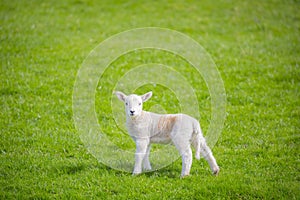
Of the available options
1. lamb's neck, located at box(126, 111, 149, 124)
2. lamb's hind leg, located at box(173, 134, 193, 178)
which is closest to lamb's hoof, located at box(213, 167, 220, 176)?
lamb's hind leg, located at box(173, 134, 193, 178)

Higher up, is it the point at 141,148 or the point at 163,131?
the point at 163,131

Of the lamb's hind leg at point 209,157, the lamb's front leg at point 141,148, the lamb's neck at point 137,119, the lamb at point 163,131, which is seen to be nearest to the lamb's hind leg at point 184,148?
the lamb at point 163,131

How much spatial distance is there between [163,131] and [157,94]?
188 inches

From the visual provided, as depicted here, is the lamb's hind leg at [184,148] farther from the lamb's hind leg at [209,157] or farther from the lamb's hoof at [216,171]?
the lamb's hoof at [216,171]

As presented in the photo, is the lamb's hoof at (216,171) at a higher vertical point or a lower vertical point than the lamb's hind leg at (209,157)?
lower

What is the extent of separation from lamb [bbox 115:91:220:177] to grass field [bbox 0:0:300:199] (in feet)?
1.46

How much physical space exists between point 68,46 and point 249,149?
826 cm

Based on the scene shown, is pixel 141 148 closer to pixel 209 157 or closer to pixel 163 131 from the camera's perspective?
pixel 163 131

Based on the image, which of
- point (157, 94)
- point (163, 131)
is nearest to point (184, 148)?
point (163, 131)

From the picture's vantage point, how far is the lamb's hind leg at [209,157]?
847cm

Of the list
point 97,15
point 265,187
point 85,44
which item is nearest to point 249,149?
Result: point 265,187

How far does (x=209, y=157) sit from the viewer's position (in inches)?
336

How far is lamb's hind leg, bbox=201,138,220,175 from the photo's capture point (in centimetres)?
847

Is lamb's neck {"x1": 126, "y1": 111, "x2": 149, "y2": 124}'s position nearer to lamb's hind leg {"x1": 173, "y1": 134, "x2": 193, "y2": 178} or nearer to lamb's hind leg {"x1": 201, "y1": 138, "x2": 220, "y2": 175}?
lamb's hind leg {"x1": 173, "y1": 134, "x2": 193, "y2": 178}
